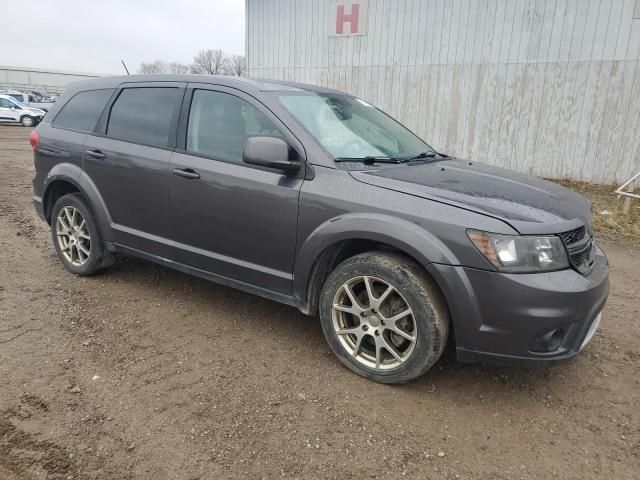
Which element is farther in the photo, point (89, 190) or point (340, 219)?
point (89, 190)

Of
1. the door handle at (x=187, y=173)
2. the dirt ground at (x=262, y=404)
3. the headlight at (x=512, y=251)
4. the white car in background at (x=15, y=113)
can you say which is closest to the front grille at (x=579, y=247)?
the headlight at (x=512, y=251)

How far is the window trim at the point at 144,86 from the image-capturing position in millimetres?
3744

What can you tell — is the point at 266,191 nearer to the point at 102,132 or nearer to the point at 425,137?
the point at 102,132

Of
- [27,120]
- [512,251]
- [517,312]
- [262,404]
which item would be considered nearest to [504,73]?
[512,251]

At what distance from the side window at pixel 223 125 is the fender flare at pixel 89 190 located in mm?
1117

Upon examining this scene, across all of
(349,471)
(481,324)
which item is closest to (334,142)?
(481,324)

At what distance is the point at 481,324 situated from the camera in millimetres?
2594

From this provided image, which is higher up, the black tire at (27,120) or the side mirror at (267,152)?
the side mirror at (267,152)

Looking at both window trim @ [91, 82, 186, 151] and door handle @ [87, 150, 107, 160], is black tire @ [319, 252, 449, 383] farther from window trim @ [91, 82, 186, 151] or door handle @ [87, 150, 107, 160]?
door handle @ [87, 150, 107, 160]

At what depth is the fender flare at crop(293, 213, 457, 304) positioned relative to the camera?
2641 millimetres

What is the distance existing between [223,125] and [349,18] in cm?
974

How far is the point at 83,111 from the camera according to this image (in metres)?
4.47

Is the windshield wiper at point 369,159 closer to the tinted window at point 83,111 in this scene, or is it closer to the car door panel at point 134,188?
the car door panel at point 134,188

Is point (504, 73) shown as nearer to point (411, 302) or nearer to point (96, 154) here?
point (96, 154)
